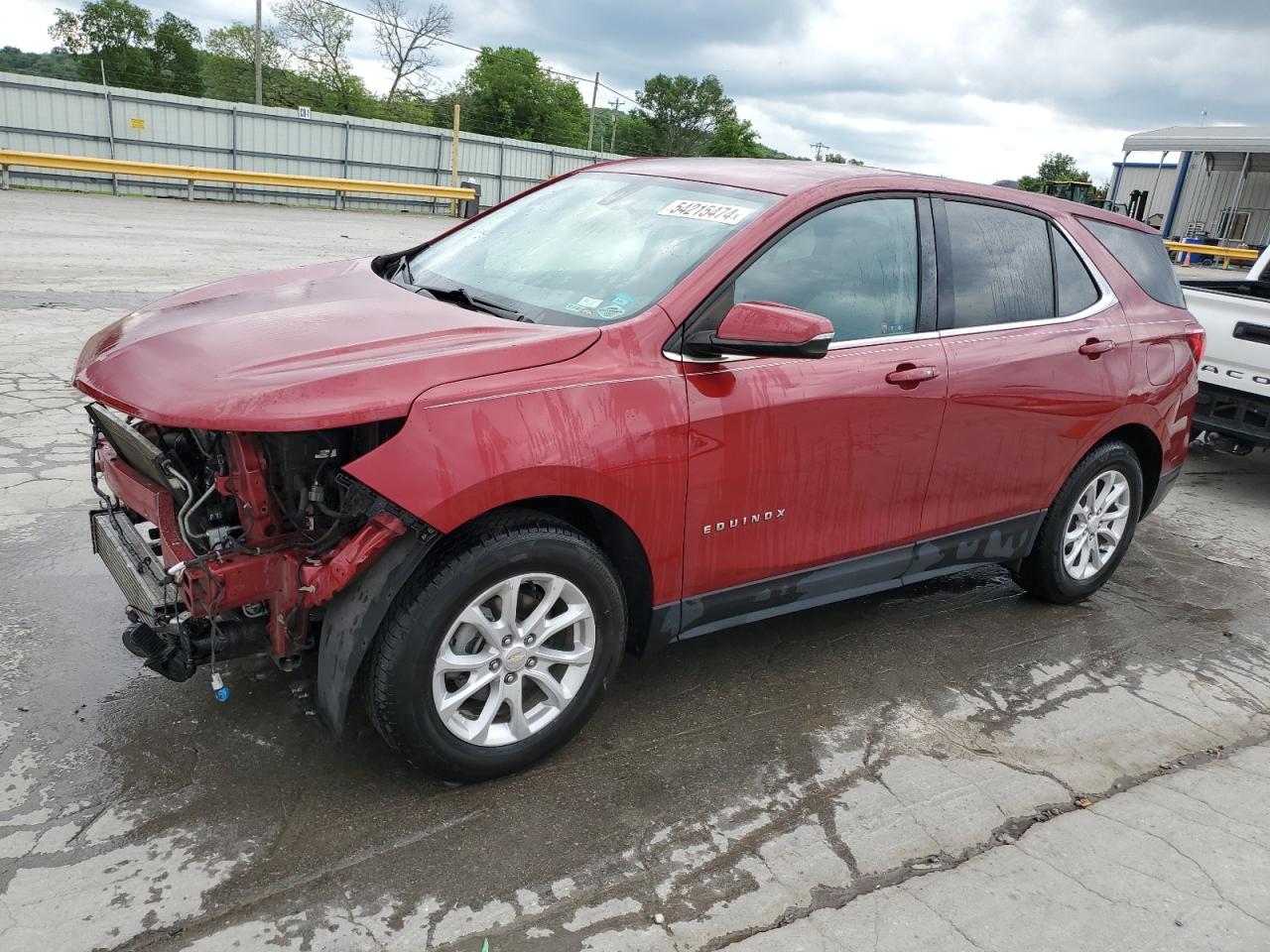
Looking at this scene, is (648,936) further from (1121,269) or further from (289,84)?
(289,84)

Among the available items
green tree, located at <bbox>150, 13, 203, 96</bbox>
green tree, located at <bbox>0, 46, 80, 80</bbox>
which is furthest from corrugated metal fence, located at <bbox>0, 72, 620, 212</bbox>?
green tree, located at <bbox>150, 13, 203, 96</bbox>

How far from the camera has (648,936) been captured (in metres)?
2.44

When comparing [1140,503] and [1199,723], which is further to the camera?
[1140,503]

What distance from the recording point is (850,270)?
11.4ft

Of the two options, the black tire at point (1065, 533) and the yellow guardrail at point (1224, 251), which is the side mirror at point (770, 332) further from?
the yellow guardrail at point (1224, 251)

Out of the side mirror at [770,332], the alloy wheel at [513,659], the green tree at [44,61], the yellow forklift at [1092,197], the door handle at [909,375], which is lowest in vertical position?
the alloy wheel at [513,659]

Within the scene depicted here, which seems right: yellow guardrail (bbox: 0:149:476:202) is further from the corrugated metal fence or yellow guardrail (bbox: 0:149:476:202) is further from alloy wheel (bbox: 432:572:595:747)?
alloy wheel (bbox: 432:572:595:747)

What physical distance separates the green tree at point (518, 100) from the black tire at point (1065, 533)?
47280mm

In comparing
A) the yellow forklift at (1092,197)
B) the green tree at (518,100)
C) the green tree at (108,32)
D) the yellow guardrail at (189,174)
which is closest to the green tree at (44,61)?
the green tree at (108,32)

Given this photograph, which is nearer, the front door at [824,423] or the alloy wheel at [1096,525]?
the front door at [824,423]

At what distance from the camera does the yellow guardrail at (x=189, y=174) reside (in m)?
19.5

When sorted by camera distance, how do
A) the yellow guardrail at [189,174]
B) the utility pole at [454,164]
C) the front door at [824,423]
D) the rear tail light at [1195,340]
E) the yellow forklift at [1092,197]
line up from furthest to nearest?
the utility pole at [454,164]
the yellow forklift at [1092,197]
the yellow guardrail at [189,174]
the rear tail light at [1195,340]
the front door at [824,423]

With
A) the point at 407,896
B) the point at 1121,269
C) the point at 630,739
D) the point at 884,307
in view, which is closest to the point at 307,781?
the point at 407,896

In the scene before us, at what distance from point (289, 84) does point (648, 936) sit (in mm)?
60748
